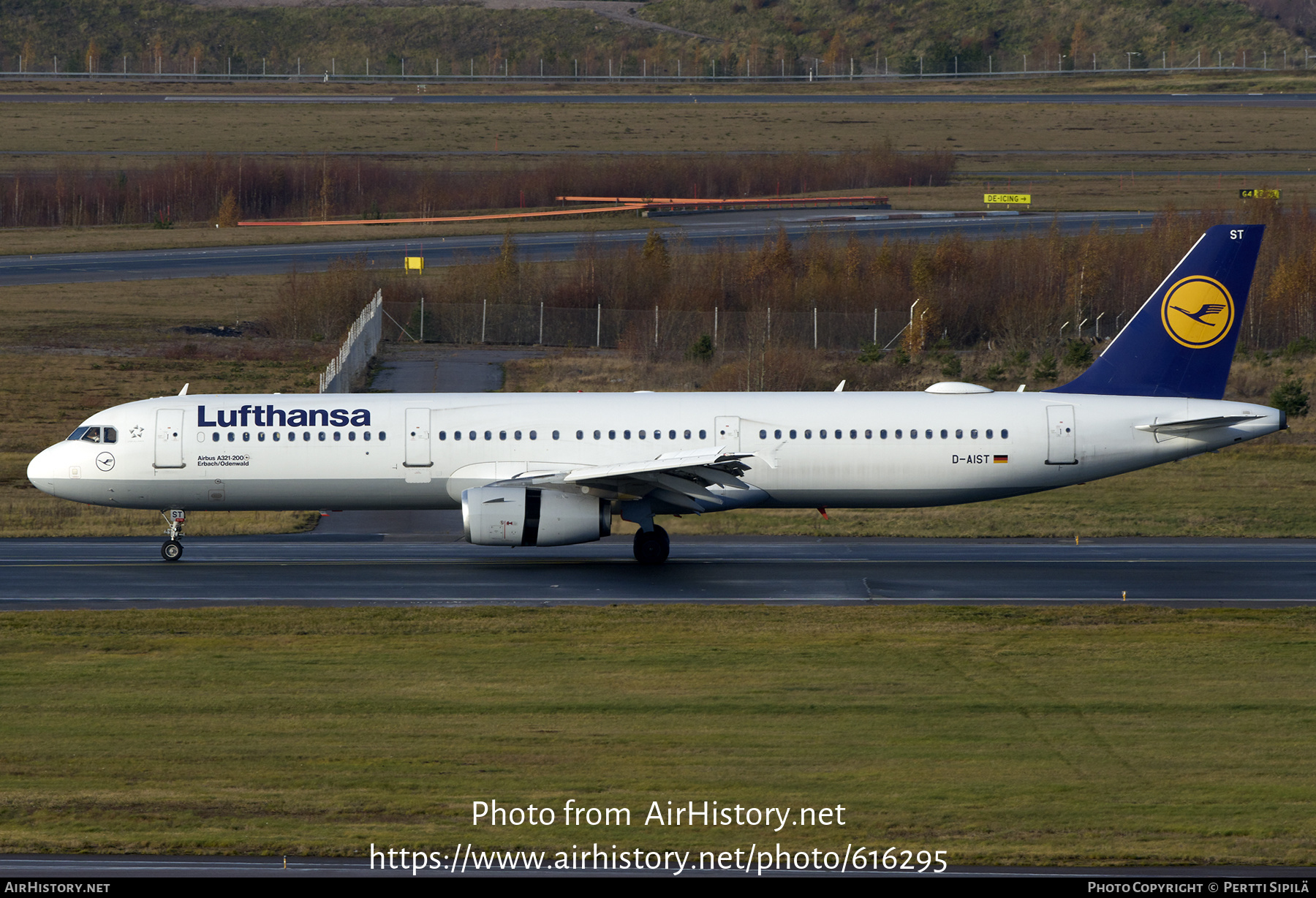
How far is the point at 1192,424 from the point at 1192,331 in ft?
9.36

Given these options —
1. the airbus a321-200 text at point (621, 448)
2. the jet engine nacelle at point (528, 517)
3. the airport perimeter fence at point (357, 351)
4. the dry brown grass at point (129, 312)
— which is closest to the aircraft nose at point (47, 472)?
the airbus a321-200 text at point (621, 448)

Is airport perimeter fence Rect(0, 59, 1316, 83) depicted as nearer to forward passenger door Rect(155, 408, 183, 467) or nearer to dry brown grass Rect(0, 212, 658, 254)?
dry brown grass Rect(0, 212, 658, 254)

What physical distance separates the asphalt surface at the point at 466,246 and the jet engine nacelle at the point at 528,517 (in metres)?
47.0

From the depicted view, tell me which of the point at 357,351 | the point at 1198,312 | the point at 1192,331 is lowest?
the point at 357,351

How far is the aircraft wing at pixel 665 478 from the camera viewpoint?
1292 inches

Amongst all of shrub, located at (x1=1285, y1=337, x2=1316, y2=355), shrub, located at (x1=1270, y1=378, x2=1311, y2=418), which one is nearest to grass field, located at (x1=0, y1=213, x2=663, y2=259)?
shrub, located at (x1=1285, y1=337, x2=1316, y2=355)

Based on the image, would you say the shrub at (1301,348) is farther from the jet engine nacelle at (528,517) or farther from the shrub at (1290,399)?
the jet engine nacelle at (528,517)

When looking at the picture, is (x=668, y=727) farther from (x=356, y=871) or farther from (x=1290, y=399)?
(x=1290, y=399)

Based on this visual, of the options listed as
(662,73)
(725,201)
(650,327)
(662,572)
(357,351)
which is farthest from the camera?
(662,73)

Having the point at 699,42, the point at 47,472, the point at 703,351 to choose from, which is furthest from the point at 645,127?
the point at 47,472

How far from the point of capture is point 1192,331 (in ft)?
117

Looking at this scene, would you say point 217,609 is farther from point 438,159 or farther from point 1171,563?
point 438,159

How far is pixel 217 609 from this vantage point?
29.4 metres

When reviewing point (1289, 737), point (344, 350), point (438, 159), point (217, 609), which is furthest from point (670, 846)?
point (438, 159)
